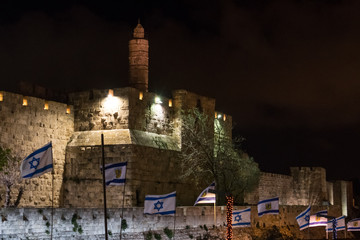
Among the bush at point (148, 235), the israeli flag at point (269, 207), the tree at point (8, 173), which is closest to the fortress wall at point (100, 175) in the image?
the tree at point (8, 173)

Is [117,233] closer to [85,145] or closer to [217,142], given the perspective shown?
[85,145]

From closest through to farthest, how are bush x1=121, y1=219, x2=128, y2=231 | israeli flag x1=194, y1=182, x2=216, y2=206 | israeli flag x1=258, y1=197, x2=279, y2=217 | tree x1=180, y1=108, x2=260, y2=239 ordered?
bush x1=121, y1=219, x2=128, y2=231 → israeli flag x1=194, y1=182, x2=216, y2=206 → israeli flag x1=258, y1=197, x2=279, y2=217 → tree x1=180, y1=108, x2=260, y2=239

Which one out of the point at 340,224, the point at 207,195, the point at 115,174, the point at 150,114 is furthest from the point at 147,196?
the point at 340,224

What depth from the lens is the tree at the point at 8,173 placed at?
2489 centimetres

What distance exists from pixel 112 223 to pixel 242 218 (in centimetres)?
750

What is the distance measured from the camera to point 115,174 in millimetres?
19438

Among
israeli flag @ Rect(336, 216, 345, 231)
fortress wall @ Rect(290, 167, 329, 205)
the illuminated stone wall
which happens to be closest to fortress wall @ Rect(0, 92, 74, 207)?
israeli flag @ Rect(336, 216, 345, 231)

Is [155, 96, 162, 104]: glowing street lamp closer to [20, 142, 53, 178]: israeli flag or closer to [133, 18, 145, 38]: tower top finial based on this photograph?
[133, 18, 145, 38]: tower top finial

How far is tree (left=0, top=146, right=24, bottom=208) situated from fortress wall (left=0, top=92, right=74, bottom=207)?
0.28 m

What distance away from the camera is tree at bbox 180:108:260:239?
3025cm

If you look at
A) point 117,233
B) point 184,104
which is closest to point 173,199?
point 117,233

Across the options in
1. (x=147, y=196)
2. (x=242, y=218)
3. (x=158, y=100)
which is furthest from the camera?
(x=158, y=100)

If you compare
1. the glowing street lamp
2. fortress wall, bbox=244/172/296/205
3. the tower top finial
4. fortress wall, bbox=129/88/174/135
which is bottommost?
fortress wall, bbox=244/172/296/205

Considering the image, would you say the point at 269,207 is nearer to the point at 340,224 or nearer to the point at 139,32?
the point at 340,224
